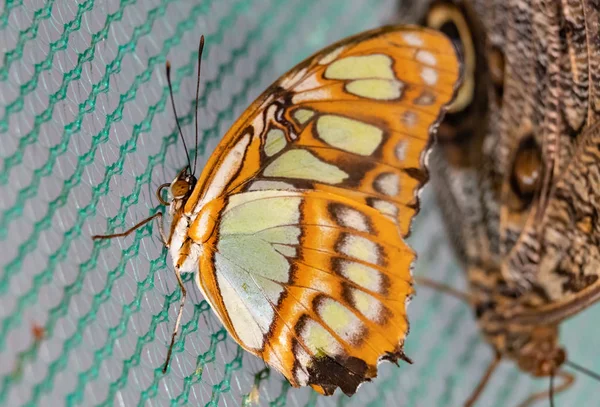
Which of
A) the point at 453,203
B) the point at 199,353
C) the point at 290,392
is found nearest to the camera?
the point at 199,353

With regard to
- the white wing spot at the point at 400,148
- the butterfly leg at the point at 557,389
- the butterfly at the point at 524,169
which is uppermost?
the white wing spot at the point at 400,148

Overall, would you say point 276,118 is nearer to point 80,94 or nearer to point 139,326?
point 80,94

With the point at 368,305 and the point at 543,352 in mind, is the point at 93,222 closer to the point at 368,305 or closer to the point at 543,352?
the point at 368,305

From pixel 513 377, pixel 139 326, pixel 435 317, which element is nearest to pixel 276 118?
pixel 139 326

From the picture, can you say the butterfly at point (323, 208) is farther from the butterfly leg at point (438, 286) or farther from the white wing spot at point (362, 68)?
the butterfly leg at point (438, 286)

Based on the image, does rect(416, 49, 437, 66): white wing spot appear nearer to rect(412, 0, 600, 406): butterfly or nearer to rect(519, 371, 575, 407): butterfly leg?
rect(412, 0, 600, 406): butterfly

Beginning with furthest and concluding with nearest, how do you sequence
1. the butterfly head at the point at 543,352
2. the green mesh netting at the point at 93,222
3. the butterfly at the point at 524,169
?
the butterfly head at the point at 543,352
the butterfly at the point at 524,169
the green mesh netting at the point at 93,222

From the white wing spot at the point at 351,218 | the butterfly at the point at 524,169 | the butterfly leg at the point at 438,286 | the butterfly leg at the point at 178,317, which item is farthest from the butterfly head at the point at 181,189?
the butterfly leg at the point at 438,286

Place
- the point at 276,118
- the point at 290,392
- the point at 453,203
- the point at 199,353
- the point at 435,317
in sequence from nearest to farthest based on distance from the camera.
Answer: the point at 276,118
the point at 199,353
the point at 290,392
the point at 453,203
the point at 435,317
